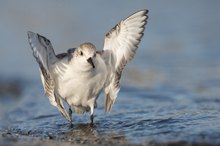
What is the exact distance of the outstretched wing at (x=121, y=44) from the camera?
7.71 meters

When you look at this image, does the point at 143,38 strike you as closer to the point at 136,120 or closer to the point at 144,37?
the point at 144,37

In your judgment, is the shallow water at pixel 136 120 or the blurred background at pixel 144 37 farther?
the blurred background at pixel 144 37

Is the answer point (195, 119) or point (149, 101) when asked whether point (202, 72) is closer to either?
point (149, 101)

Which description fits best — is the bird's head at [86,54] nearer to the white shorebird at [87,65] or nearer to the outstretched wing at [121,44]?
the white shorebird at [87,65]

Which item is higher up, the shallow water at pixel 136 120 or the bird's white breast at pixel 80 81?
the bird's white breast at pixel 80 81

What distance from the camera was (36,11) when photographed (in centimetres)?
1739

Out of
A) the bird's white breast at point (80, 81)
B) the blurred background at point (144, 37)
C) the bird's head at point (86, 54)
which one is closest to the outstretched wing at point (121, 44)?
the bird's white breast at point (80, 81)

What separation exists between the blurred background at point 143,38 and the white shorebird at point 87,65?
6.70 feet

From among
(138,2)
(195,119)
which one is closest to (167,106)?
(195,119)

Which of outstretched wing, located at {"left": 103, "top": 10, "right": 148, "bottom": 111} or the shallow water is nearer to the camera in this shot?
the shallow water

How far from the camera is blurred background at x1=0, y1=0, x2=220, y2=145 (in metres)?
11.4

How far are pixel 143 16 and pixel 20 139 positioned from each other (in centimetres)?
199

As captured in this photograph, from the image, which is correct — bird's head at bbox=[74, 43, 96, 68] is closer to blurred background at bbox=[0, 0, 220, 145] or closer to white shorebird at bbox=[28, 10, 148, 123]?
white shorebird at bbox=[28, 10, 148, 123]

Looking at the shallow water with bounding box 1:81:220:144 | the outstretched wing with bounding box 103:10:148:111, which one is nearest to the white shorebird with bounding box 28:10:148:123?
the outstretched wing with bounding box 103:10:148:111
